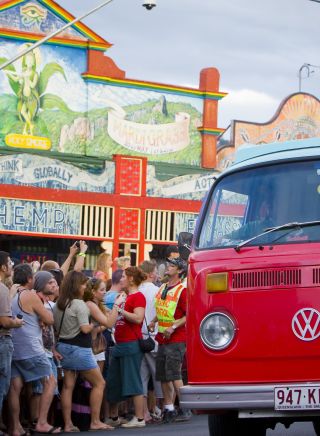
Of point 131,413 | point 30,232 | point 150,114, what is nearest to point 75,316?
point 131,413

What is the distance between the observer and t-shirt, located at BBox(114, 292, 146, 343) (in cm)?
1584

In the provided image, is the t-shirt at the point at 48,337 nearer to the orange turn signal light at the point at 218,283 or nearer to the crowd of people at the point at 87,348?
the crowd of people at the point at 87,348

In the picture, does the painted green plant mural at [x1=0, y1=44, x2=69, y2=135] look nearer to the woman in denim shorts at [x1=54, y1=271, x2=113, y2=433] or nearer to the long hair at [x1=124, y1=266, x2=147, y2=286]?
the long hair at [x1=124, y1=266, x2=147, y2=286]

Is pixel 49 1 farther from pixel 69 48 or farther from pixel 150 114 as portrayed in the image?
pixel 150 114

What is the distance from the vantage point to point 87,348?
15.1 m

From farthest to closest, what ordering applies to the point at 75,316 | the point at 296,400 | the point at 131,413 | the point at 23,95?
1. the point at 23,95
2. the point at 131,413
3. the point at 75,316
4. the point at 296,400

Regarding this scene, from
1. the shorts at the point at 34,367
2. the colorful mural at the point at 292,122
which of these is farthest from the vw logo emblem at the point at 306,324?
the colorful mural at the point at 292,122

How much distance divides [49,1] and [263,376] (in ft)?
87.1

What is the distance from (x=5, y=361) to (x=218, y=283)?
4978 mm

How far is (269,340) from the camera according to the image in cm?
895

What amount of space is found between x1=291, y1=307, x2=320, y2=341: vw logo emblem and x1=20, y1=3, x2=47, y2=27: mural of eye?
85.3ft

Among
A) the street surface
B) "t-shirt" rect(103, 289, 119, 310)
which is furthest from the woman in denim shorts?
"t-shirt" rect(103, 289, 119, 310)

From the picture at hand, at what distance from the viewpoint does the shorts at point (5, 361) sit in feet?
44.4

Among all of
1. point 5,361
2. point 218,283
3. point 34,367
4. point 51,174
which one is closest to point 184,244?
point 218,283
